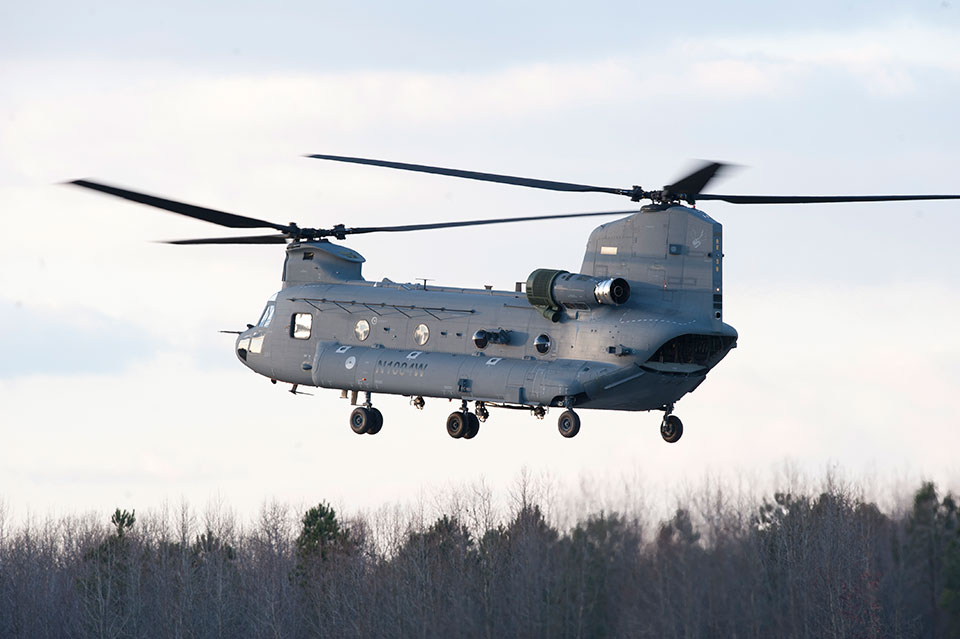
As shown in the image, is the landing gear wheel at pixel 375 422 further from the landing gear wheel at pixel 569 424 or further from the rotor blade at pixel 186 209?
the landing gear wheel at pixel 569 424

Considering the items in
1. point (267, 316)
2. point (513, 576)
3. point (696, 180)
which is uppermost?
point (696, 180)

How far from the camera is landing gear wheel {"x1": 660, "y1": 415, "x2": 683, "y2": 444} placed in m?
37.9

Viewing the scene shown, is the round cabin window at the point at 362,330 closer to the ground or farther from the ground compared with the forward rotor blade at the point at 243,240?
closer to the ground

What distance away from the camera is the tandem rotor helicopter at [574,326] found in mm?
36188

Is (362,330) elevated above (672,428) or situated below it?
above

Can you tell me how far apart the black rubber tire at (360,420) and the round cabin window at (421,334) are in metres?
2.83

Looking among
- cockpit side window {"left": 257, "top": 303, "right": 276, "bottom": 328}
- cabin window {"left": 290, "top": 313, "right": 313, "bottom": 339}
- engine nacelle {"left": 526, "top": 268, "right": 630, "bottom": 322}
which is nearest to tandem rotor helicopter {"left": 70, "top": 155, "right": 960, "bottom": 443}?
engine nacelle {"left": 526, "top": 268, "right": 630, "bottom": 322}

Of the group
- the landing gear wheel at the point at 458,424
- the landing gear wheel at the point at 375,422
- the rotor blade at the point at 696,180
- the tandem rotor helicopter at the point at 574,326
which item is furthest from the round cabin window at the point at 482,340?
the rotor blade at the point at 696,180

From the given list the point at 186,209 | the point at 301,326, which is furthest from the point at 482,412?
the point at 186,209

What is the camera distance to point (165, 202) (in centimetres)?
3956

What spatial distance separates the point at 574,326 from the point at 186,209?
1117cm

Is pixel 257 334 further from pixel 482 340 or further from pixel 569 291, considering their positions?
pixel 569 291

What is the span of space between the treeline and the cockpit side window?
10.6 m

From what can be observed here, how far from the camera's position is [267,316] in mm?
44094
